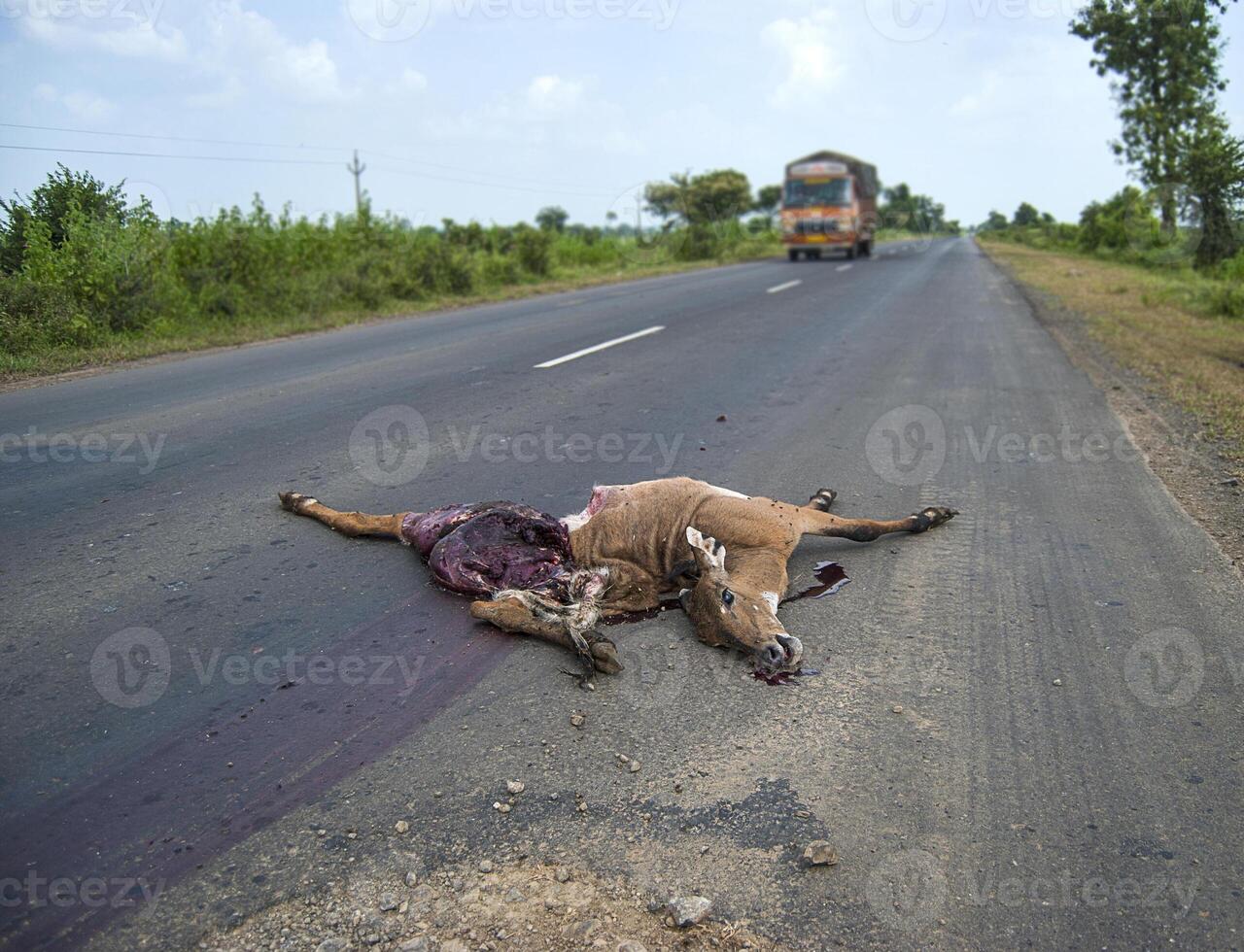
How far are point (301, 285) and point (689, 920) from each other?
598 inches

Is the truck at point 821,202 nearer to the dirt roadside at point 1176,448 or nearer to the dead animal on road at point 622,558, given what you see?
the dirt roadside at point 1176,448

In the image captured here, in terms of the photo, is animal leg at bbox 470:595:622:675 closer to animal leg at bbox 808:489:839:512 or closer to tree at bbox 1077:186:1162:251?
animal leg at bbox 808:489:839:512

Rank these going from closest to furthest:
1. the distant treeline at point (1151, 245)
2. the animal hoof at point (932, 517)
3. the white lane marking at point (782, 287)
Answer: the animal hoof at point (932, 517)
the distant treeline at point (1151, 245)
the white lane marking at point (782, 287)

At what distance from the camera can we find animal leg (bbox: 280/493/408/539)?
476cm

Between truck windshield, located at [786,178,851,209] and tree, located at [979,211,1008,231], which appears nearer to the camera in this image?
truck windshield, located at [786,178,851,209]

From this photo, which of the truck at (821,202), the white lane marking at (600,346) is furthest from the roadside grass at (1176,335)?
the truck at (821,202)

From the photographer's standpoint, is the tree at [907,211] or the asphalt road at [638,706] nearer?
the asphalt road at [638,706]

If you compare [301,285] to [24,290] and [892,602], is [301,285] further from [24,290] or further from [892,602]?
[892,602]

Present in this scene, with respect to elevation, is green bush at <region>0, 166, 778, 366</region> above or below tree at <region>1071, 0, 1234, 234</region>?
below

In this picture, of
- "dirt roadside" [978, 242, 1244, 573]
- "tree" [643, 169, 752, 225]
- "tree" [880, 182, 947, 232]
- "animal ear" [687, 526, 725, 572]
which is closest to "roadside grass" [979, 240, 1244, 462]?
"dirt roadside" [978, 242, 1244, 573]

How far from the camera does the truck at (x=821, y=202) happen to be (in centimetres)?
3303

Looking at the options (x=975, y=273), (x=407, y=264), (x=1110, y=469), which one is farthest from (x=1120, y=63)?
(x=1110, y=469)

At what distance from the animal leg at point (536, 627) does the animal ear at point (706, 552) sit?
516 millimetres

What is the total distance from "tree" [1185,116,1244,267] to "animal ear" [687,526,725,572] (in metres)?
22.5
